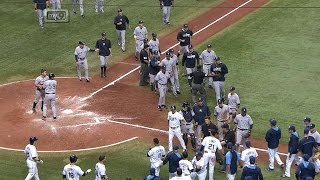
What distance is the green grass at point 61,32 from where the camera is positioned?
1240 inches

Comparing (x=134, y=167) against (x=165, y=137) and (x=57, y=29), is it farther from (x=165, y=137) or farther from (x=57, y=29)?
(x=57, y=29)

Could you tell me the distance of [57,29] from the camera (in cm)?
3522

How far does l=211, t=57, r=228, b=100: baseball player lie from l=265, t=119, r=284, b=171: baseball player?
4570 mm

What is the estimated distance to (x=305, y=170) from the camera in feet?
65.9

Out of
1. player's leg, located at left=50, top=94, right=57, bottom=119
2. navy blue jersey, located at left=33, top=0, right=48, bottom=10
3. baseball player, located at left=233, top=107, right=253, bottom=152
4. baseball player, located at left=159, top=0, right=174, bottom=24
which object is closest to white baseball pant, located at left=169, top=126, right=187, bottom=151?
baseball player, located at left=233, top=107, right=253, bottom=152

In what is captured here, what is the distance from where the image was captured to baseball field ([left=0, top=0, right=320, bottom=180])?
80.4ft

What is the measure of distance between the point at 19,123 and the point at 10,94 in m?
2.87

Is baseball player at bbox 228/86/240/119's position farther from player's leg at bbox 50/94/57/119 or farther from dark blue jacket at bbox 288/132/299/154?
player's leg at bbox 50/94/57/119

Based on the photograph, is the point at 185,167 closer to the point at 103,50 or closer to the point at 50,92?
the point at 50,92

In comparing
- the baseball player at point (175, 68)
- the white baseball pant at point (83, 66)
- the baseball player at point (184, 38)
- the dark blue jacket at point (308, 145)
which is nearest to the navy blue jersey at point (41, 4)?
the white baseball pant at point (83, 66)

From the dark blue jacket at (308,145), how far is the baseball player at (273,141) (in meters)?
0.88

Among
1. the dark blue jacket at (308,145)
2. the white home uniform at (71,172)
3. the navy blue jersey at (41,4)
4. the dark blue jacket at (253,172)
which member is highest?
the navy blue jersey at (41,4)

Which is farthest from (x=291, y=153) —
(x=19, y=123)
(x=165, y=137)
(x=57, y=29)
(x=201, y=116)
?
(x=57, y=29)

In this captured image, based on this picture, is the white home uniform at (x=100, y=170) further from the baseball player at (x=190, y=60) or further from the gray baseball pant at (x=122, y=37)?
the gray baseball pant at (x=122, y=37)
